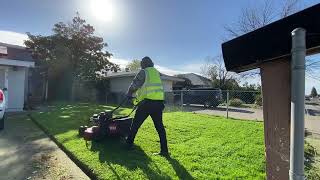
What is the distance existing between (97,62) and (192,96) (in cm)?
1075

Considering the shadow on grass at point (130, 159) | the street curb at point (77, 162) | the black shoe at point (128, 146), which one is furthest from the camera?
the black shoe at point (128, 146)

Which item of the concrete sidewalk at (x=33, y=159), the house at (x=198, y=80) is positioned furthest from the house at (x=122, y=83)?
the concrete sidewalk at (x=33, y=159)

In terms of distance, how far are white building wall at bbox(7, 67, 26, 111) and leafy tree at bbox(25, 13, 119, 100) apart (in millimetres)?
10364

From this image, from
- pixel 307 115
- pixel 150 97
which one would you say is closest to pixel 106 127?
pixel 150 97

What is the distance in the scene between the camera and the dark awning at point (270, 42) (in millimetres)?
2125

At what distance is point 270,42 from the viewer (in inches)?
94.5

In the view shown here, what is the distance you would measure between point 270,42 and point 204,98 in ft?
77.9

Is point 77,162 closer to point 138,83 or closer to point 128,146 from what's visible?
point 128,146

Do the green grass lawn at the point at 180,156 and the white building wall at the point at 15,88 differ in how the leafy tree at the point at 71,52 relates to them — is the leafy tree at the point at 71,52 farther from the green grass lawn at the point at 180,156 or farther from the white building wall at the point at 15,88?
the green grass lawn at the point at 180,156

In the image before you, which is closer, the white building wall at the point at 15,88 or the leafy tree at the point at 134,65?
the white building wall at the point at 15,88

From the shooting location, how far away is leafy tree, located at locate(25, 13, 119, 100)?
28156mm

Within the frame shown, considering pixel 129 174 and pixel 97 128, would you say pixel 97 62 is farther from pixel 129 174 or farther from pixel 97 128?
pixel 129 174

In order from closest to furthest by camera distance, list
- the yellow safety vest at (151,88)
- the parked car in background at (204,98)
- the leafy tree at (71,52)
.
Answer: the yellow safety vest at (151,88) → the parked car in background at (204,98) → the leafy tree at (71,52)

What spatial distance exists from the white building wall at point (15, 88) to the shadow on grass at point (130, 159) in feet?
37.3
